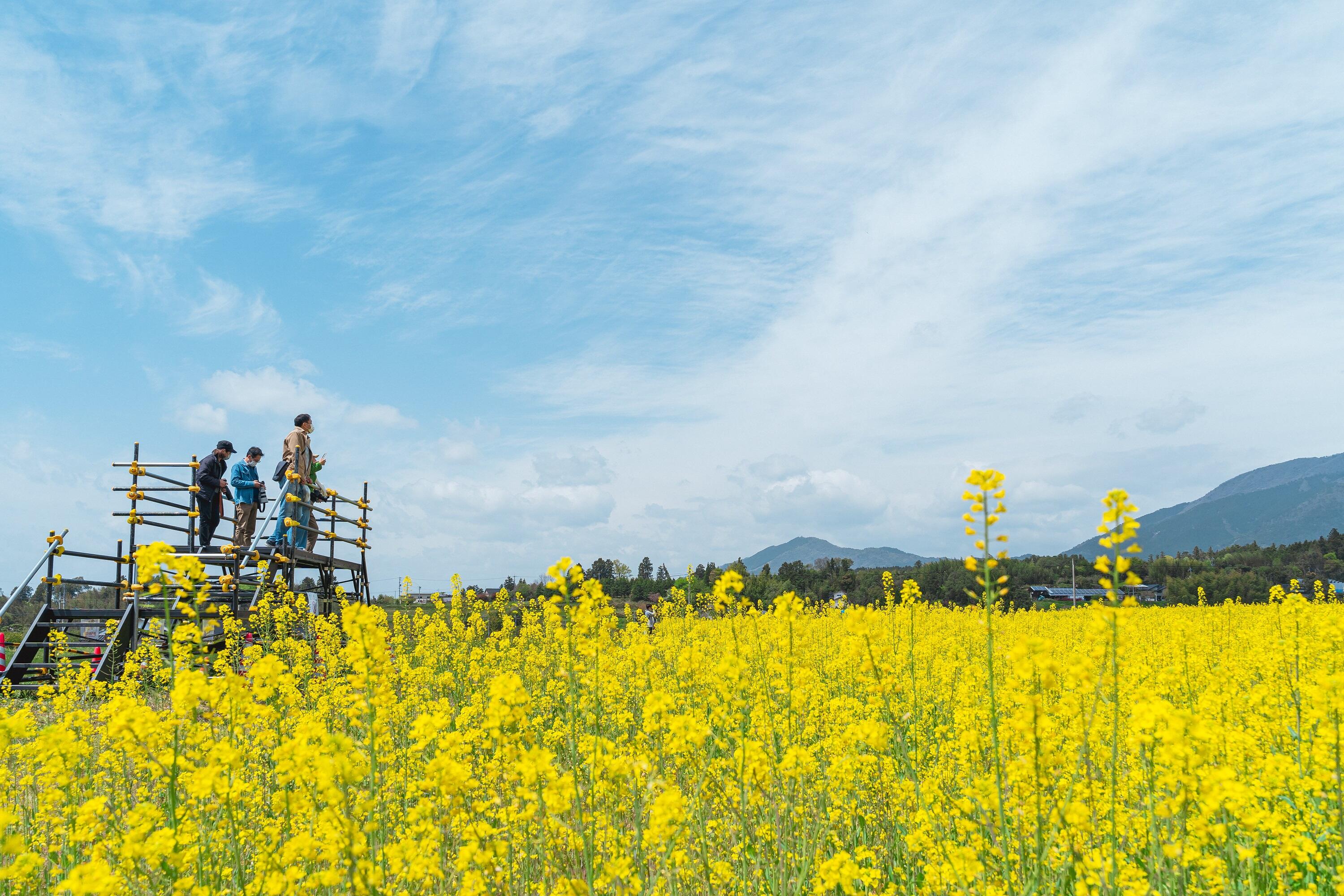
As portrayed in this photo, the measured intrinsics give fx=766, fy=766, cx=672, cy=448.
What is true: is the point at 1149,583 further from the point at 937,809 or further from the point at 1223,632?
the point at 937,809

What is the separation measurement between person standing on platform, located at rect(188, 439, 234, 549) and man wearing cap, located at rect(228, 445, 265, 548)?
0.89 ft

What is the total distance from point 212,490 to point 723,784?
1200 centimetres

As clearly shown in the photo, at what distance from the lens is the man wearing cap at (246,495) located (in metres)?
13.3

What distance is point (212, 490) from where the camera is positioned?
13281 mm

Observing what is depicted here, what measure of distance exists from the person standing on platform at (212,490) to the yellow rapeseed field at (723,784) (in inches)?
283

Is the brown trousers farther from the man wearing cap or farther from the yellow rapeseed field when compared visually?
the yellow rapeseed field

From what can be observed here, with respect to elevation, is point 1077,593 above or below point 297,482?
below

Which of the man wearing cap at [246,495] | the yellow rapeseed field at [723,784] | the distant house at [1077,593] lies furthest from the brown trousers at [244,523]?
the distant house at [1077,593]

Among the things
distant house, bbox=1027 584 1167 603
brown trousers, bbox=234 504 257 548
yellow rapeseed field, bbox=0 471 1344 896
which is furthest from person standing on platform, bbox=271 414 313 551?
distant house, bbox=1027 584 1167 603

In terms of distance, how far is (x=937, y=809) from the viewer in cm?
437

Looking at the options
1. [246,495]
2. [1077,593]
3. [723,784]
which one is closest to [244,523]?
[246,495]

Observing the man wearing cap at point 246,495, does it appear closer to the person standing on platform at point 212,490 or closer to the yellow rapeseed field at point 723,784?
the person standing on platform at point 212,490

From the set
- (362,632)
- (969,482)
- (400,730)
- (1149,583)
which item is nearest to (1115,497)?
(969,482)

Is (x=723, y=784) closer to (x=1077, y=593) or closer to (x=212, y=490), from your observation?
(x=212, y=490)
